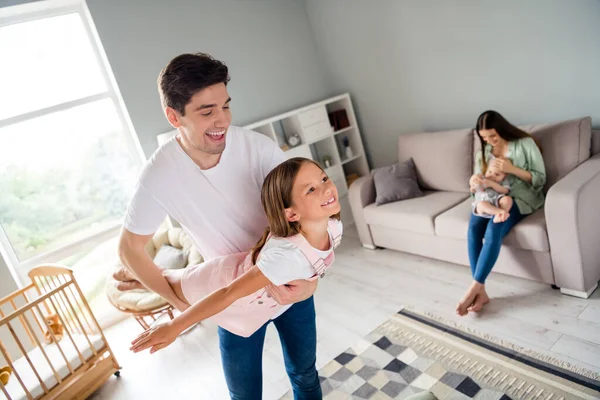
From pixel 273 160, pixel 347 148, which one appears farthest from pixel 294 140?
pixel 273 160

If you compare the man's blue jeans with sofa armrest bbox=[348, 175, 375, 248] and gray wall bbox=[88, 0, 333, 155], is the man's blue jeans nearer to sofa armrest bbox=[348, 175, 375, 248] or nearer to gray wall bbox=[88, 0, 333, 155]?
sofa armrest bbox=[348, 175, 375, 248]

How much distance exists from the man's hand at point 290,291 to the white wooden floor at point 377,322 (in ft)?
4.02

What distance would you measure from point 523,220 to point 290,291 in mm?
1812

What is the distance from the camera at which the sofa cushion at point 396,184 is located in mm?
3467

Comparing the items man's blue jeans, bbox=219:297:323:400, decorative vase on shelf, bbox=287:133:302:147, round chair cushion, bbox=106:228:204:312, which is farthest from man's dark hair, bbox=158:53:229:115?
decorative vase on shelf, bbox=287:133:302:147

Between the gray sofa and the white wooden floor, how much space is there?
5.2 inches

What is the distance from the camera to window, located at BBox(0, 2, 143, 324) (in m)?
3.42

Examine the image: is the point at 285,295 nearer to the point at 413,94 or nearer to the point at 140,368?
the point at 140,368

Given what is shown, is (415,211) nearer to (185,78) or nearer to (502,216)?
(502,216)

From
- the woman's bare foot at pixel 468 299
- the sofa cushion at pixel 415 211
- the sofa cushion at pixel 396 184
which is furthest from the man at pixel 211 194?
the sofa cushion at pixel 396 184

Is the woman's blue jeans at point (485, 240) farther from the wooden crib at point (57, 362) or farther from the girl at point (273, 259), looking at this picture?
the wooden crib at point (57, 362)

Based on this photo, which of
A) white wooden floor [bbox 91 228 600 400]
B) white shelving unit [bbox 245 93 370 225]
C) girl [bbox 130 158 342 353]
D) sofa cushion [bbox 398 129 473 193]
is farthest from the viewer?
white shelving unit [bbox 245 93 370 225]

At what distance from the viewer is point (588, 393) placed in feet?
5.80

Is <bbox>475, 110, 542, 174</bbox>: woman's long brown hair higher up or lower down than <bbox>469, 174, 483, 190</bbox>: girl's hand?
higher up
